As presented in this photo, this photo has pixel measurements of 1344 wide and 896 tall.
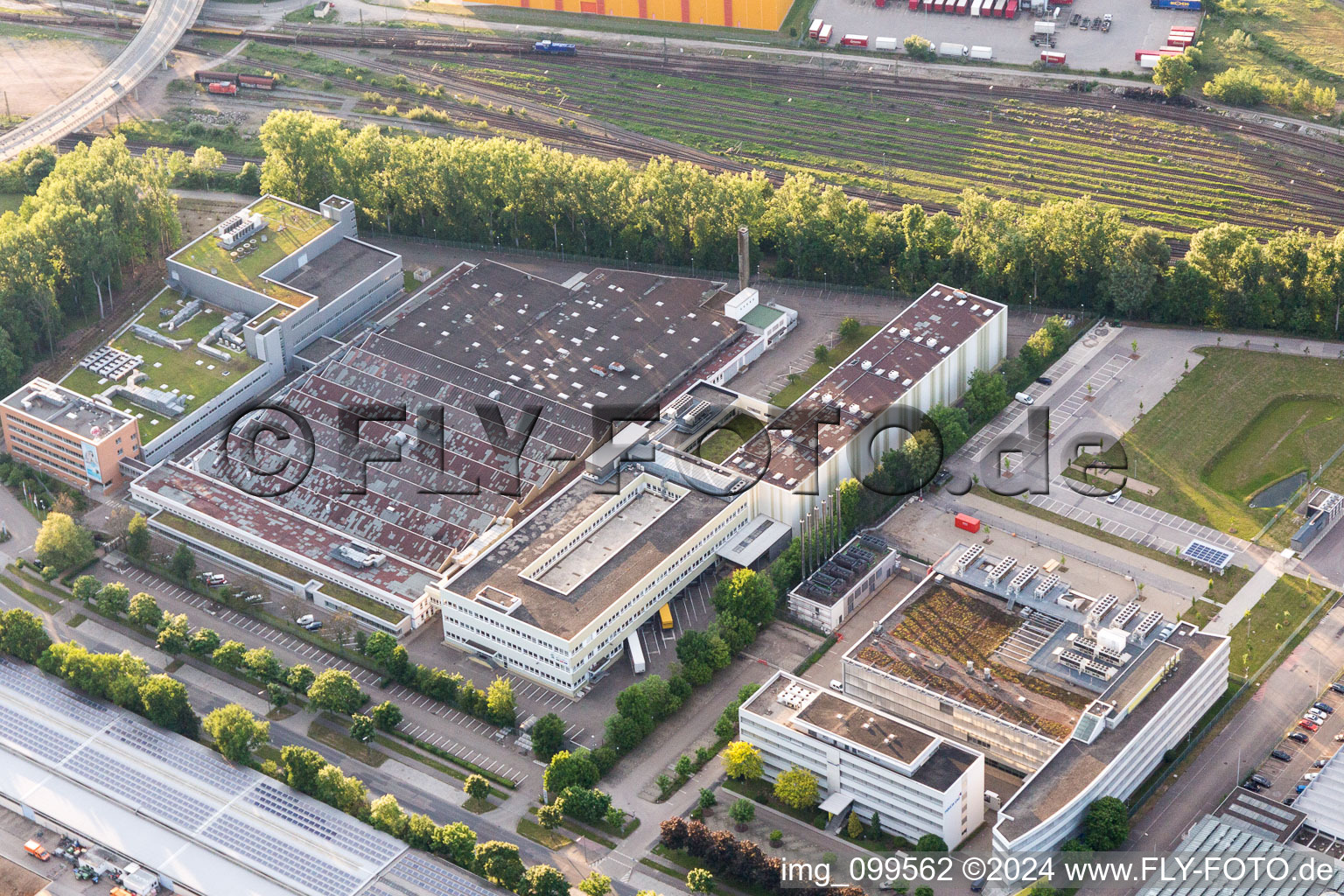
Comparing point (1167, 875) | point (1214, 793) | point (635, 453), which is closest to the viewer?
point (1167, 875)

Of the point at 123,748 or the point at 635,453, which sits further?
the point at 635,453

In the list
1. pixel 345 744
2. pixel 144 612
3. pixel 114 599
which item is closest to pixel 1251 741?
pixel 345 744

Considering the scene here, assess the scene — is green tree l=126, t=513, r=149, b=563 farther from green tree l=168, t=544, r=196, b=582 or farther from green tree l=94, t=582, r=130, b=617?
green tree l=94, t=582, r=130, b=617

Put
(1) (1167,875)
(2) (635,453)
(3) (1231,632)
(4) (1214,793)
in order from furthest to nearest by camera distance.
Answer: (2) (635,453) < (3) (1231,632) < (4) (1214,793) < (1) (1167,875)

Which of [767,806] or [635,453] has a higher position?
[635,453]

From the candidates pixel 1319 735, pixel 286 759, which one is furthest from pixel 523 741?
pixel 1319 735

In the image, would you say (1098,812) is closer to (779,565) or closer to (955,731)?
(955,731)

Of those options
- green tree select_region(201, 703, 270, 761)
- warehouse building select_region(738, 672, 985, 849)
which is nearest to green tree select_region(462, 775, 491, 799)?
green tree select_region(201, 703, 270, 761)
